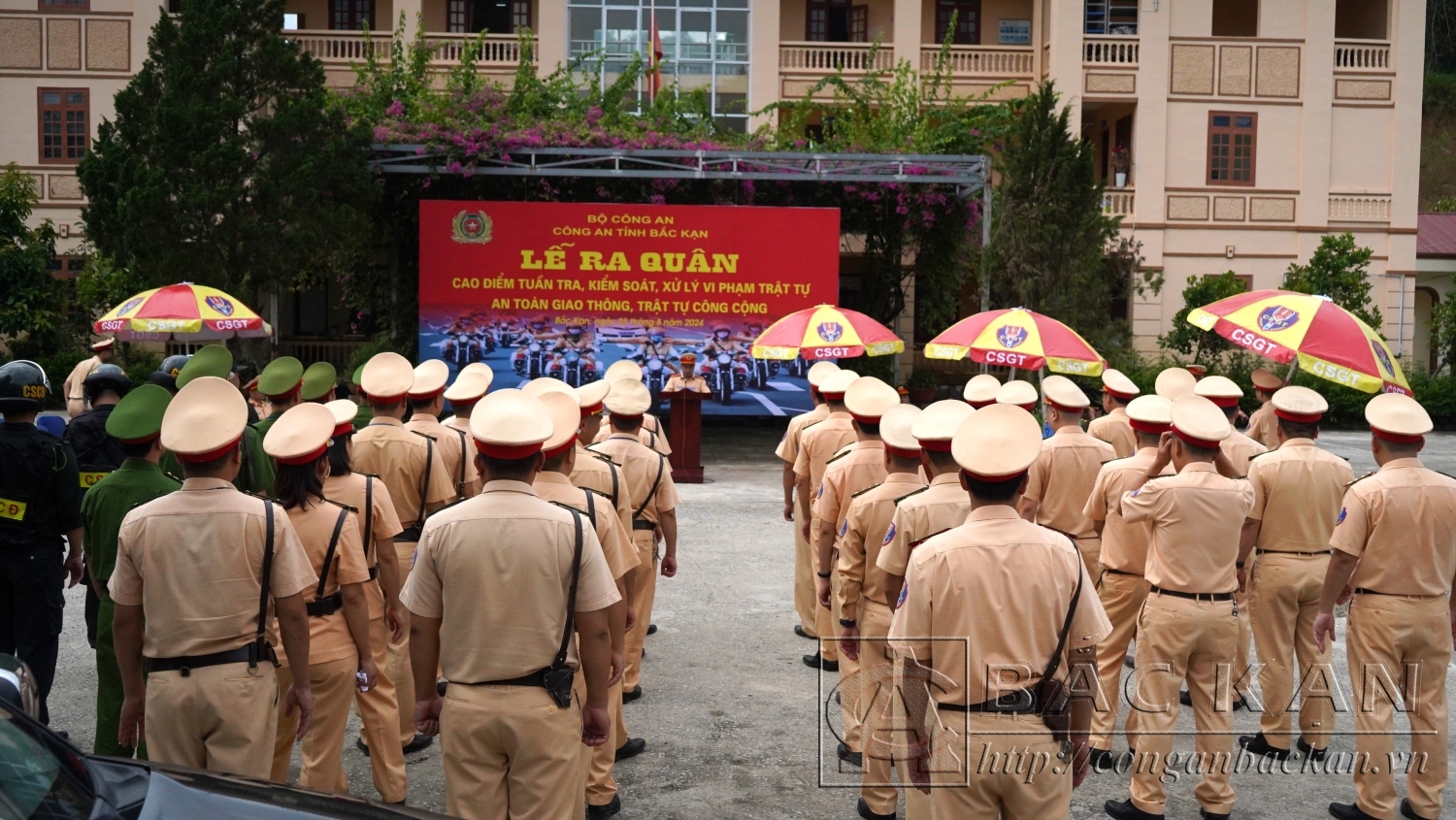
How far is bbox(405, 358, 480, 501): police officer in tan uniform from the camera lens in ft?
22.0

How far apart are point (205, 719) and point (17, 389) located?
2.56 m

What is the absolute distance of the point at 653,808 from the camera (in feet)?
17.9

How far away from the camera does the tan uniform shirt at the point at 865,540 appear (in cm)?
550

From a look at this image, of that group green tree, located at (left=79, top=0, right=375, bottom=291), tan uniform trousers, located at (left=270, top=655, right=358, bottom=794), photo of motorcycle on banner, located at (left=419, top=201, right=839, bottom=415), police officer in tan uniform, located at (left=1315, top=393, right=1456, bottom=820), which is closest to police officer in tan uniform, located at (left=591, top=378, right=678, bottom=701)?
tan uniform trousers, located at (left=270, top=655, right=358, bottom=794)

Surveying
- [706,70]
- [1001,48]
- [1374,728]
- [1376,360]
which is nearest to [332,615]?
[1374,728]

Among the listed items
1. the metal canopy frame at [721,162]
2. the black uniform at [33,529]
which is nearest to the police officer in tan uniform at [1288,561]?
the black uniform at [33,529]

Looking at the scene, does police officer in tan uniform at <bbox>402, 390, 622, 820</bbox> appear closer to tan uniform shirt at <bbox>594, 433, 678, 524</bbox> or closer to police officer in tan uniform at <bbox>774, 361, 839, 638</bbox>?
tan uniform shirt at <bbox>594, 433, 678, 524</bbox>

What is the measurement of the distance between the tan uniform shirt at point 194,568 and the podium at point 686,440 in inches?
458

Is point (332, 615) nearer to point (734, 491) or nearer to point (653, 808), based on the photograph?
point (653, 808)

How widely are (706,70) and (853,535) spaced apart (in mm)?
23560

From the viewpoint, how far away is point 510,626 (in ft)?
12.6

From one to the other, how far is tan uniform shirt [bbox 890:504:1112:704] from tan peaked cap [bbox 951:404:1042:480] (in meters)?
0.13

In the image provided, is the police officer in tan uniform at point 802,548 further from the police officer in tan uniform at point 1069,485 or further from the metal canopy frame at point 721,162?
the metal canopy frame at point 721,162

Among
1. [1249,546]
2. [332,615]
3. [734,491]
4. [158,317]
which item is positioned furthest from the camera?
[734,491]
